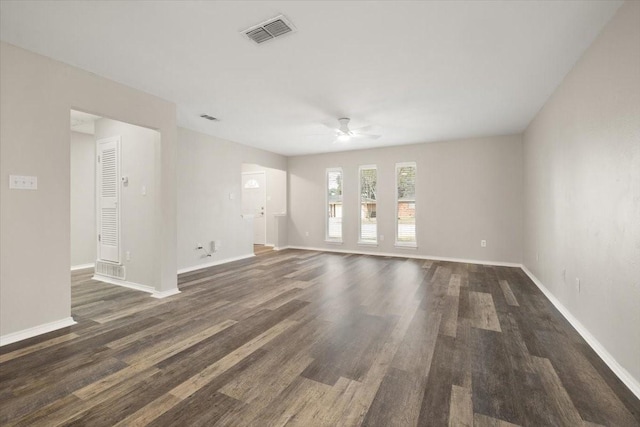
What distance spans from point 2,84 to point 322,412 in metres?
3.71

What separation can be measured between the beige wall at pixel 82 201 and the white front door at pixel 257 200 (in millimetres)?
3864

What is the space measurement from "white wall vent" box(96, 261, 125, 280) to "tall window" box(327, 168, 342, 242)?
4.68 metres

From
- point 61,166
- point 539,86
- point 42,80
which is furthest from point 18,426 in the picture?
point 539,86

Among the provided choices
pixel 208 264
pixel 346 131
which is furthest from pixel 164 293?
pixel 346 131

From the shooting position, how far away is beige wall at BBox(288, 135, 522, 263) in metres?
5.60

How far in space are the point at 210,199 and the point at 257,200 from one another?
3146 millimetres

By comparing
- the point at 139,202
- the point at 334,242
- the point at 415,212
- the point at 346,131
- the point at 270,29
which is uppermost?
the point at 270,29

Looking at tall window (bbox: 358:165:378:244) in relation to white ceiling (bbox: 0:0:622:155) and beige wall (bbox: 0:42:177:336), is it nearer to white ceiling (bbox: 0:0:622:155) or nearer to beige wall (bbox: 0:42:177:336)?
white ceiling (bbox: 0:0:622:155)

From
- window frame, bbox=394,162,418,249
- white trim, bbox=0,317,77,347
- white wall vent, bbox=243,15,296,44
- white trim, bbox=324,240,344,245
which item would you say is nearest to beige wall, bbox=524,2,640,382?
white wall vent, bbox=243,15,296,44

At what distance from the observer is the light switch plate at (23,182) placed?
2521mm

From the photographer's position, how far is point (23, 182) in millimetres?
2586

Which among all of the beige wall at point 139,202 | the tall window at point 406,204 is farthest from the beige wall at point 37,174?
A: the tall window at point 406,204

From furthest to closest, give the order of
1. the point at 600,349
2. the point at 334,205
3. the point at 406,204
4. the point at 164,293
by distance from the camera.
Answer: the point at 334,205 < the point at 406,204 < the point at 164,293 < the point at 600,349

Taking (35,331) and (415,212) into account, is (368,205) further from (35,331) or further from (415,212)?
(35,331)
